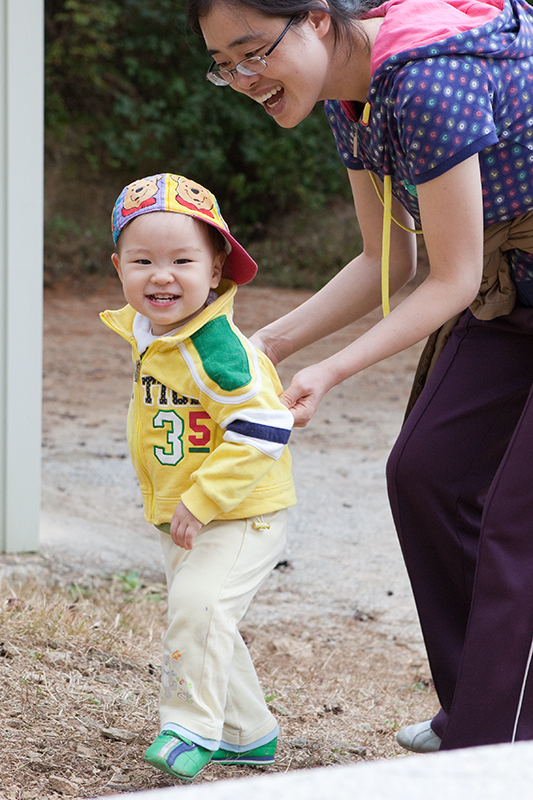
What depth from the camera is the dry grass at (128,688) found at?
2266 millimetres

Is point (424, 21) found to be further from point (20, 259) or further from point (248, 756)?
point (20, 259)

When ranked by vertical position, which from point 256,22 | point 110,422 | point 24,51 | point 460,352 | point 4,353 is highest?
point 24,51

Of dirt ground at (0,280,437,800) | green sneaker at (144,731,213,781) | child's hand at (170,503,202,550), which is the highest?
child's hand at (170,503,202,550)

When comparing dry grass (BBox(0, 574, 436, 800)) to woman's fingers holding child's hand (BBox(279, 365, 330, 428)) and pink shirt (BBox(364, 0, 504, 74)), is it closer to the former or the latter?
woman's fingers holding child's hand (BBox(279, 365, 330, 428))

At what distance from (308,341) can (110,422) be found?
4.73m

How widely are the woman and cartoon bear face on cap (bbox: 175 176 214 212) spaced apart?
23cm

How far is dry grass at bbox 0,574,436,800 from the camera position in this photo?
2.27 metres

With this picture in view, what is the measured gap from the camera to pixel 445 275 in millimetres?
1870

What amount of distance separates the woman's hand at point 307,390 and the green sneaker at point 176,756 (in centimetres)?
69

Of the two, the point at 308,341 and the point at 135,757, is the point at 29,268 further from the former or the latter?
the point at 135,757

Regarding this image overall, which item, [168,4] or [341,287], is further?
[168,4]

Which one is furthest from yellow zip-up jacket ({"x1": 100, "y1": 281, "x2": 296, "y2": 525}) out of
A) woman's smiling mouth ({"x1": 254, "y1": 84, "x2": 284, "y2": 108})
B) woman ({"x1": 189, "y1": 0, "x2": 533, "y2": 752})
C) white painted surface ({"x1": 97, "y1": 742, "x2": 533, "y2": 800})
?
white painted surface ({"x1": 97, "y1": 742, "x2": 533, "y2": 800})

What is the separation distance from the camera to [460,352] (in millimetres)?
2299

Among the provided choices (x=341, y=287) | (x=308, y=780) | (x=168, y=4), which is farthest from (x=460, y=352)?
(x=168, y=4)
